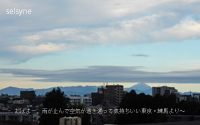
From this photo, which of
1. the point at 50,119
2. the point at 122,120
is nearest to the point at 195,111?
the point at 122,120

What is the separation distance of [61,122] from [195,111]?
83398 millimetres

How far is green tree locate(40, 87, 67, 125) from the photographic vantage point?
58.4 meters

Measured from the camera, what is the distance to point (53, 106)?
61219 millimetres

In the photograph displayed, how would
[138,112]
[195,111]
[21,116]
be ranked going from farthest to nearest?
[195,111], [138,112], [21,116]

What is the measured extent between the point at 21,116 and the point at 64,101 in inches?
488

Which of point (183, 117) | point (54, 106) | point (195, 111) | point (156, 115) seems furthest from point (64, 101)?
point (195, 111)

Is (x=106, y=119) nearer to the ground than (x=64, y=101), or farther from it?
nearer to the ground

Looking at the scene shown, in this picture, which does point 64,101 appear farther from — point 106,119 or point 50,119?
point 106,119

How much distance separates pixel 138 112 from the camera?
75000 mm

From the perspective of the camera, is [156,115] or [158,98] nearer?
[156,115]

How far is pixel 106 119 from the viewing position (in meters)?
99.4

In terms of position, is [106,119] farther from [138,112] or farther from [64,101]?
[64,101]

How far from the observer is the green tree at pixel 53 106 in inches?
2298

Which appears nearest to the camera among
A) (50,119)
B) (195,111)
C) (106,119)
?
(50,119)
